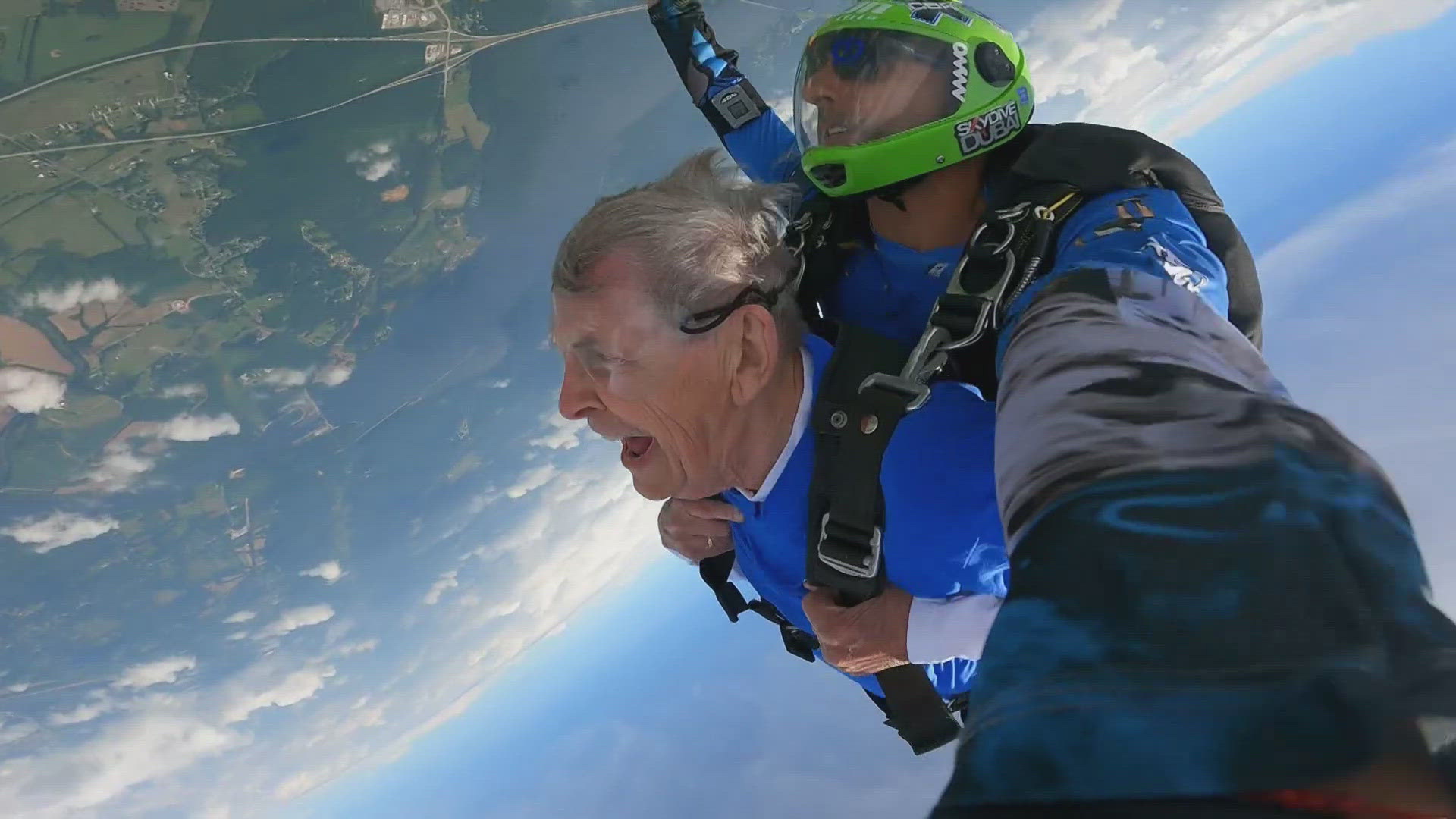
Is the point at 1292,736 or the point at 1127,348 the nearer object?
the point at 1292,736

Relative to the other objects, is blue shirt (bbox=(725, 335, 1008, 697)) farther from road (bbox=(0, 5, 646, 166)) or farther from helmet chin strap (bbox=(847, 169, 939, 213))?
road (bbox=(0, 5, 646, 166))

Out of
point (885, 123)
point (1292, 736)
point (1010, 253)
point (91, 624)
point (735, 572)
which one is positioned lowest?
point (735, 572)

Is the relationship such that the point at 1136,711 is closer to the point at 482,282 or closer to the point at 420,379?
the point at 482,282

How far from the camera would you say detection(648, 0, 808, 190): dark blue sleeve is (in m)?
1.60

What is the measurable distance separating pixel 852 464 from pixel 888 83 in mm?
645

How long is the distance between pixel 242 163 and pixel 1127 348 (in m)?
6.00

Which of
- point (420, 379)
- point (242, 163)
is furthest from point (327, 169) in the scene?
point (420, 379)

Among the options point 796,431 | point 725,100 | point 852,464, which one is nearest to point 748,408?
point 796,431

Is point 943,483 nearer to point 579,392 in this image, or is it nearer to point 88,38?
point 579,392

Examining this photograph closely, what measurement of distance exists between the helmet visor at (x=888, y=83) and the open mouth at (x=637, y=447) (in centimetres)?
58

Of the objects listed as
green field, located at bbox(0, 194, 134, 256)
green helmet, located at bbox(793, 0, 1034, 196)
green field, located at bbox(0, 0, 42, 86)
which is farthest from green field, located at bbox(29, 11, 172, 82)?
green helmet, located at bbox(793, 0, 1034, 196)

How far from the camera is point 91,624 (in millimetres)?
7484

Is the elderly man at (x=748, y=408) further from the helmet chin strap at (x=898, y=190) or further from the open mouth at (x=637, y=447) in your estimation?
the helmet chin strap at (x=898, y=190)

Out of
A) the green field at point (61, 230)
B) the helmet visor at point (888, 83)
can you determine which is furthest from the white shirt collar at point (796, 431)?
the green field at point (61, 230)
